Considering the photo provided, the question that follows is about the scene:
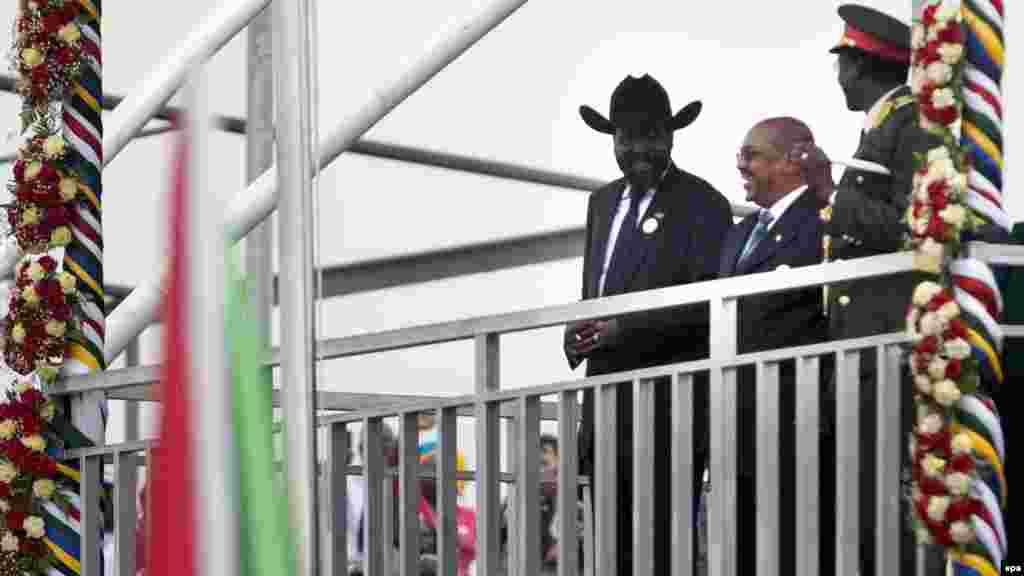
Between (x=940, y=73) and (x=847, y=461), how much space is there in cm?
82

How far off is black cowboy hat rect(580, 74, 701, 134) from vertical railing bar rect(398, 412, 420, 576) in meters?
0.97

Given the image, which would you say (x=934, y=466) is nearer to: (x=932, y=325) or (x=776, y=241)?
(x=932, y=325)

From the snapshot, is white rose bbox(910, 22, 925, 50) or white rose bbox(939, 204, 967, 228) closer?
white rose bbox(939, 204, 967, 228)

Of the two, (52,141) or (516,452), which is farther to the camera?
(52,141)

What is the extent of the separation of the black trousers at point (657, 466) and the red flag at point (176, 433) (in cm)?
275

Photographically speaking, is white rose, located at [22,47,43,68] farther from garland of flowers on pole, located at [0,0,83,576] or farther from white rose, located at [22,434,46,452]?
white rose, located at [22,434,46,452]

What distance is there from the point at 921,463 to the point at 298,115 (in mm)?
2524

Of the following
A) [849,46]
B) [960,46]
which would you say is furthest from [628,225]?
[960,46]

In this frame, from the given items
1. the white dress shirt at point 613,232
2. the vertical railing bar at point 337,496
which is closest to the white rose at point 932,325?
the white dress shirt at point 613,232

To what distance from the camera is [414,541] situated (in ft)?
14.3

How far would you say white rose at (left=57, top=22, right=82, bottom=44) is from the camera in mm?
5363

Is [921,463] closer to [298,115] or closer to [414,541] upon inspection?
[414,541]

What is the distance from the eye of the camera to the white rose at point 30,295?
17.3 feet

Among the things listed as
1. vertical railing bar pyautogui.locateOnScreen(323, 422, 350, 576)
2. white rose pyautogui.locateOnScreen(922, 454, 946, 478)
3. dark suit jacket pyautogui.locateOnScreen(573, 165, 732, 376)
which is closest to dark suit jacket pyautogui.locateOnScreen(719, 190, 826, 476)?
dark suit jacket pyautogui.locateOnScreen(573, 165, 732, 376)
